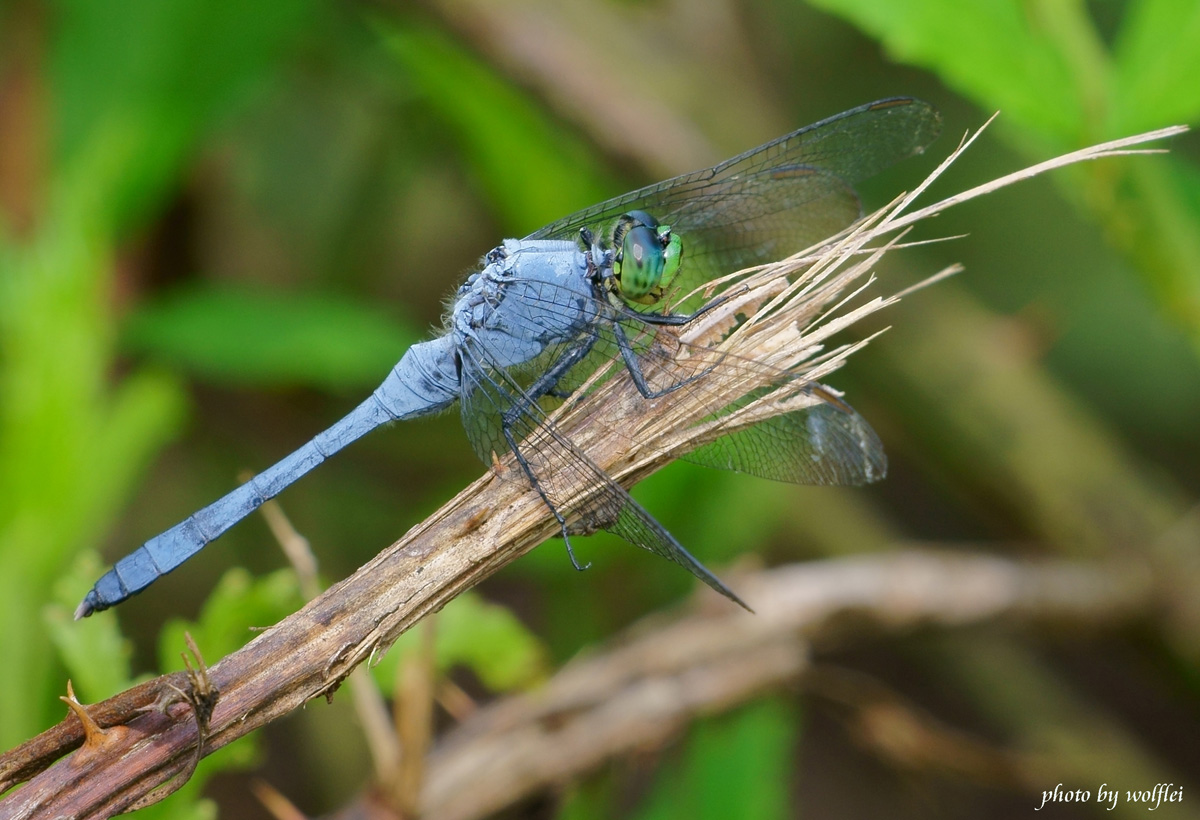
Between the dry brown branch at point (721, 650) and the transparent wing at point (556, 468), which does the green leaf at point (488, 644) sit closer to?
the dry brown branch at point (721, 650)

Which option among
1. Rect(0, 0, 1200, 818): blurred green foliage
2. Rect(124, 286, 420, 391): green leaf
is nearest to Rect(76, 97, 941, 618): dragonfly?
Rect(0, 0, 1200, 818): blurred green foliage

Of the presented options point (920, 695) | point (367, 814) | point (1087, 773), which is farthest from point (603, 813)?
point (920, 695)

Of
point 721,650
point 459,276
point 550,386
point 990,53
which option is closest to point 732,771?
point 721,650

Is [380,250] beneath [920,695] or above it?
above

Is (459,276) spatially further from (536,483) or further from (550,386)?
(536,483)

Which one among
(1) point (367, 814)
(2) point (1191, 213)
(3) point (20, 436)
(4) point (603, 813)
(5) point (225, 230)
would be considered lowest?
(4) point (603, 813)

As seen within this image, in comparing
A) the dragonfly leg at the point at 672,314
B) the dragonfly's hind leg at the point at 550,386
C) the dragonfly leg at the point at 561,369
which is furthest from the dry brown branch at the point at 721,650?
the dragonfly leg at the point at 672,314

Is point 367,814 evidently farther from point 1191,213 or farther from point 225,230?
point 225,230
